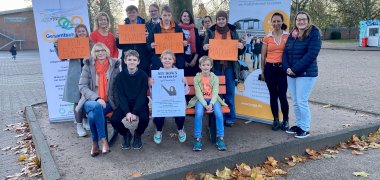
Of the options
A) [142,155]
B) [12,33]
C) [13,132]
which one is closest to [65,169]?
[142,155]

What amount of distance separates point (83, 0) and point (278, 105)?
413 cm

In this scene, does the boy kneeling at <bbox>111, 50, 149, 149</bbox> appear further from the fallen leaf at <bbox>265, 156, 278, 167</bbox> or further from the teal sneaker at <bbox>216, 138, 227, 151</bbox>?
the fallen leaf at <bbox>265, 156, 278, 167</bbox>

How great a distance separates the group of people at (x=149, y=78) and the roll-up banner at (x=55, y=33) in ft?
2.81

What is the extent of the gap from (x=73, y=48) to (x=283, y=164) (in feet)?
12.6

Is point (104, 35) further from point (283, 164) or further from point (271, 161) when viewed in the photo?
point (283, 164)

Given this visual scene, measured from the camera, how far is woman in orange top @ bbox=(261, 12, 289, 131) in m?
5.15

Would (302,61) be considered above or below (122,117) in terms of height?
above

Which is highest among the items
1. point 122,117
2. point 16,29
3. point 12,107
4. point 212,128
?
point 16,29

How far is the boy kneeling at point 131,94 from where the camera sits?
4.63 m

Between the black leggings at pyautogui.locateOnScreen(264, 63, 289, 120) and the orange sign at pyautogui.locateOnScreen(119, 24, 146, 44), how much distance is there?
6.87 feet

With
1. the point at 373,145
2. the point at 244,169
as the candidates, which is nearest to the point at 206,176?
the point at 244,169

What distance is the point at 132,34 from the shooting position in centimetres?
536

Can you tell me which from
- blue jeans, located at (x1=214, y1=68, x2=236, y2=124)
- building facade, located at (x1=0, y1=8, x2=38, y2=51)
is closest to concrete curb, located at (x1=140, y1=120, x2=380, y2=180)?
blue jeans, located at (x1=214, y1=68, x2=236, y2=124)

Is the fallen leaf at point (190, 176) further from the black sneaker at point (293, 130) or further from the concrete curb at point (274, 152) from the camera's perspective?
the black sneaker at point (293, 130)
